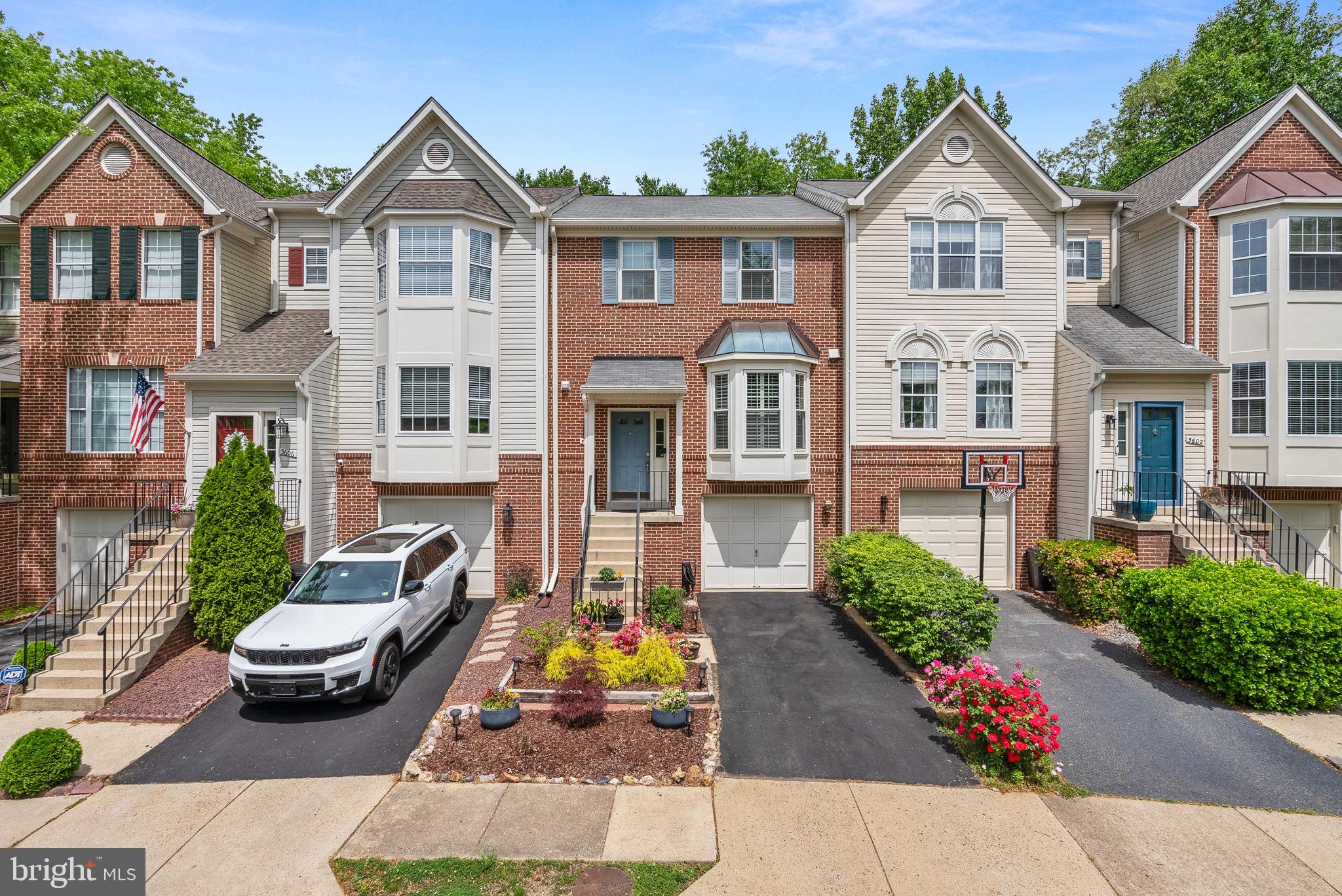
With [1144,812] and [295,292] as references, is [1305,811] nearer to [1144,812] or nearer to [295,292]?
[1144,812]

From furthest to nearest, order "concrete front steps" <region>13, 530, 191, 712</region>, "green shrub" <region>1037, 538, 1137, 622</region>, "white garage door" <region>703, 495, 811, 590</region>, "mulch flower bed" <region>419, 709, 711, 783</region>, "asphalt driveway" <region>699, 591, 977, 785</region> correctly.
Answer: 1. "white garage door" <region>703, 495, 811, 590</region>
2. "green shrub" <region>1037, 538, 1137, 622</region>
3. "concrete front steps" <region>13, 530, 191, 712</region>
4. "asphalt driveway" <region>699, 591, 977, 785</region>
5. "mulch flower bed" <region>419, 709, 711, 783</region>

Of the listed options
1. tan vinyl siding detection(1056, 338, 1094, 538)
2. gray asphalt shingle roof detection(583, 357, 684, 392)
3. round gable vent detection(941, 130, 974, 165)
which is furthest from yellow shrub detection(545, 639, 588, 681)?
round gable vent detection(941, 130, 974, 165)

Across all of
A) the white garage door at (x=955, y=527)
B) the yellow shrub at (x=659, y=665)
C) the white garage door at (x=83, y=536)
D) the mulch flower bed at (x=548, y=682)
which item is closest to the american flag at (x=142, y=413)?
the white garage door at (x=83, y=536)

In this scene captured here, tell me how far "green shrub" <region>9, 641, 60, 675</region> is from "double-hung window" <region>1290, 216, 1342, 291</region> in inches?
978

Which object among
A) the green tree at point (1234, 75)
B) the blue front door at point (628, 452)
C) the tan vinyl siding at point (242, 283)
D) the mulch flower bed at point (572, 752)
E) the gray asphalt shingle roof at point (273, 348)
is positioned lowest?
the mulch flower bed at point (572, 752)

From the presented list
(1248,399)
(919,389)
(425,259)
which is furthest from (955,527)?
(425,259)

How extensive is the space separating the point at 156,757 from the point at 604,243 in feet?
40.5

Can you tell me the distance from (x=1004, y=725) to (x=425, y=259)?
13.4 meters

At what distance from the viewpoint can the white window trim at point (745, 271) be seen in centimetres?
1445

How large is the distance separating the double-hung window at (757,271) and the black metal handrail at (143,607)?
12.9 metres

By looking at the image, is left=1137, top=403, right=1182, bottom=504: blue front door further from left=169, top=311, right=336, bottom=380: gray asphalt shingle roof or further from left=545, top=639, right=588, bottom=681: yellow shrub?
left=169, top=311, right=336, bottom=380: gray asphalt shingle roof

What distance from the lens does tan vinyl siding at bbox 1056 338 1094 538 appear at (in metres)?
13.3

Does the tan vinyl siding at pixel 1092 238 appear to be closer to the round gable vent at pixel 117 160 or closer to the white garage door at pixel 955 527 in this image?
the white garage door at pixel 955 527

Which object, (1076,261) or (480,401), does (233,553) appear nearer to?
(480,401)
